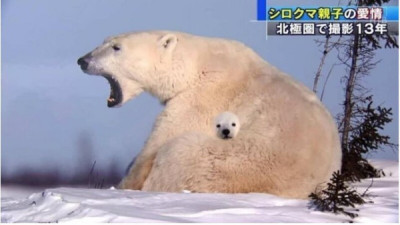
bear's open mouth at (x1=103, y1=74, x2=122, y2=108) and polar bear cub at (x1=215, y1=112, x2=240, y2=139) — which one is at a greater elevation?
bear's open mouth at (x1=103, y1=74, x2=122, y2=108)

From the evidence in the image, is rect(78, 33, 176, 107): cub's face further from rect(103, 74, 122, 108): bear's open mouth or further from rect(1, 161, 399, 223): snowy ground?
rect(1, 161, 399, 223): snowy ground

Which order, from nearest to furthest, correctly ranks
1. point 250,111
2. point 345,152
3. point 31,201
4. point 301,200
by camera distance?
1. point 31,201
2. point 301,200
3. point 250,111
4. point 345,152

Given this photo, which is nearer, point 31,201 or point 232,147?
point 31,201

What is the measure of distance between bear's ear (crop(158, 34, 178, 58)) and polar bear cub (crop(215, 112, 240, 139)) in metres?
0.45

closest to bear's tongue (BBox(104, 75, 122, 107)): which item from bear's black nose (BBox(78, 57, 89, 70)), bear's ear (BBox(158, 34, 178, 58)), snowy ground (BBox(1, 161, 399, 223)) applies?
bear's black nose (BBox(78, 57, 89, 70))

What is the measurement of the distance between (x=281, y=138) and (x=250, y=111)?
0.80 feet

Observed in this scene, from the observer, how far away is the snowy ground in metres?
3.21

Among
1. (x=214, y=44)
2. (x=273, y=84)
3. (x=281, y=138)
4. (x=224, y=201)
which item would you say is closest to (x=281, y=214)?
(x=224, y=201)

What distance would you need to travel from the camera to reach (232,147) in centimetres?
396

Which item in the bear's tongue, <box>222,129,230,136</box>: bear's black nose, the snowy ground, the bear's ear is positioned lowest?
the snowy ground

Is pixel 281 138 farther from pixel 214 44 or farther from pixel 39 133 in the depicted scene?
pixel 39 133

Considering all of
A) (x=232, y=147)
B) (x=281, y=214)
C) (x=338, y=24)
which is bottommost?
(x=281, y=214)

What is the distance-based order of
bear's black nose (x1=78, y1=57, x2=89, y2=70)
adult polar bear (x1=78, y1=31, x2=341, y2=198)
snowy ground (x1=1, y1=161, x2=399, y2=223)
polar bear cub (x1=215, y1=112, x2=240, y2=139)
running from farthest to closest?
bear's black nose (x1=78, y1=57, x2=89, y2=70) < polar bear cub (x1=215, y1=112, x2=240, y2=139) < adult polar bear (x1=78, y1=31, x2=341, y2=198) < snowy ground (x1=1, y1=161, x2=399, y2=223)

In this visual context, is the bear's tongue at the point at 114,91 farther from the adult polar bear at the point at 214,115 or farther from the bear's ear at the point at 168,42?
the bear's ear at the point at 168,42
